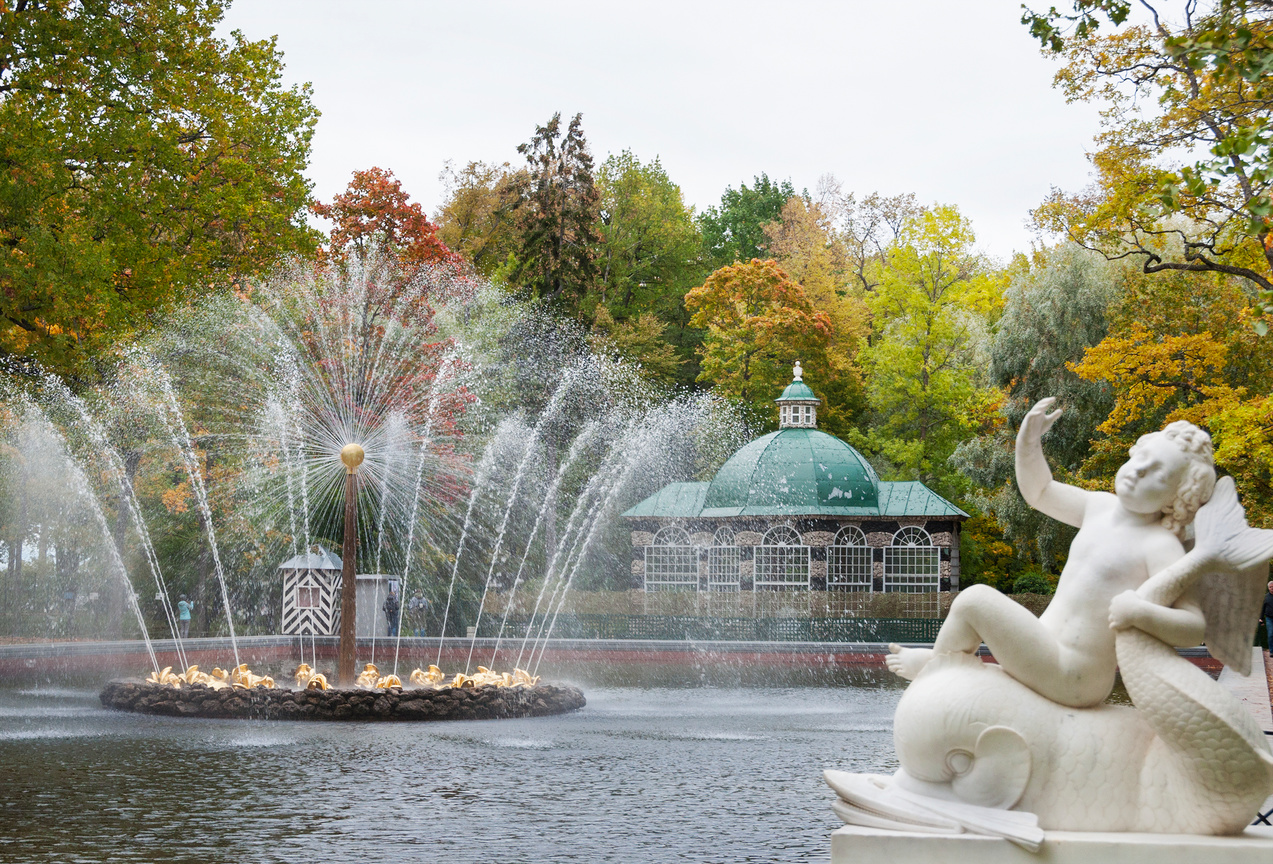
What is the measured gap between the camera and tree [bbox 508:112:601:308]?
1751 inches

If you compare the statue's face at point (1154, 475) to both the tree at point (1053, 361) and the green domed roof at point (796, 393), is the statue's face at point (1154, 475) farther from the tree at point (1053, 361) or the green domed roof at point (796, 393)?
the green domed roof at point (796, 393)

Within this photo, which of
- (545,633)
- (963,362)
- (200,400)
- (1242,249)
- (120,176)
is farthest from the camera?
(963,362)

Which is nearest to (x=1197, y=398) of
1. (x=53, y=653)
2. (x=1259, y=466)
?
(x=1259, y=466)

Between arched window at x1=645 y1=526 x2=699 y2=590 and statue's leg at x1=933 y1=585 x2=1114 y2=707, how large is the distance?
3453 cm

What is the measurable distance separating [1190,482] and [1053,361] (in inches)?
1254

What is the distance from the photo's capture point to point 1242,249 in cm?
1956

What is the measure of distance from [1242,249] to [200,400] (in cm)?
2171

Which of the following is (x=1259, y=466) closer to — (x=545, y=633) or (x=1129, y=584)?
(x=545, y=633)

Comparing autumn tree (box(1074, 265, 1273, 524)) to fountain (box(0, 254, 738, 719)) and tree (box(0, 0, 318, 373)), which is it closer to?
fountain (box(0, 254, 738, 719))

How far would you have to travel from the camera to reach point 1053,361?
36000 millimetres

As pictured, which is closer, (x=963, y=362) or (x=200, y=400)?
(x=200, y=400)

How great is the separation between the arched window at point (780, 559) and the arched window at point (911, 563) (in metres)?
2.61

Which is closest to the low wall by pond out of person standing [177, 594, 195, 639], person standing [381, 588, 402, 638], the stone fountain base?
person standing [381, 588, 402, 638]

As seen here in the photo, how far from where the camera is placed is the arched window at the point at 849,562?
127ft
